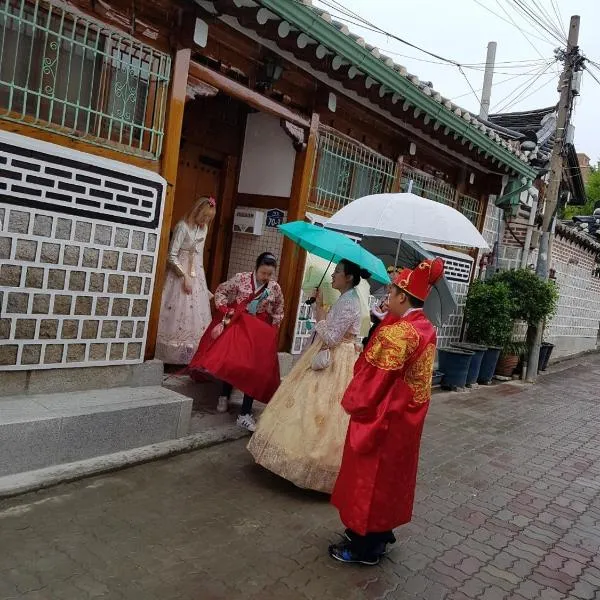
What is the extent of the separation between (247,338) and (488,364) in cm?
642

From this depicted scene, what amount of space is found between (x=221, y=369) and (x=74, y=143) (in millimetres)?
2273

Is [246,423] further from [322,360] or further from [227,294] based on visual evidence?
[322,360]

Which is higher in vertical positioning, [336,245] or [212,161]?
[212,161]

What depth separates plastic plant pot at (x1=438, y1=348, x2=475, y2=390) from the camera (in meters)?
9.29

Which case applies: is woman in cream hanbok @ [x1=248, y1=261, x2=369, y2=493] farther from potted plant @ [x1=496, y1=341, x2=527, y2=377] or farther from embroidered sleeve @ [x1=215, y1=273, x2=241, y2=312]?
potted plant @ [x1=496, y1=341, x2=527, y2=377]

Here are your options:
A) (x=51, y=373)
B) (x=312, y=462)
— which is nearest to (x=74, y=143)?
(x=51, y=373)

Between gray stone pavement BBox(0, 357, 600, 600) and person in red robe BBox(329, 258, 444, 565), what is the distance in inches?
16.1

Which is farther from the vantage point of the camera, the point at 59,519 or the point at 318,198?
the point at 318,198

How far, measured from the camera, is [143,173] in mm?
4906

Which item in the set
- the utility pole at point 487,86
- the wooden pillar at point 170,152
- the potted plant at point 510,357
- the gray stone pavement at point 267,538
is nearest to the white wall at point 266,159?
the wooden pillar at point 170,152

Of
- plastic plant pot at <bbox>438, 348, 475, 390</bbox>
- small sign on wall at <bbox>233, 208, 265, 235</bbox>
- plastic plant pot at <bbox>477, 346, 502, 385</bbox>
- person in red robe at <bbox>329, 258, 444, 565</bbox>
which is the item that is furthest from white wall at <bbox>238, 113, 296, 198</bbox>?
plastic plant pot at <bbox>477, 346, 502, 385</bbox>

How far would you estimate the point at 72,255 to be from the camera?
4.48 m

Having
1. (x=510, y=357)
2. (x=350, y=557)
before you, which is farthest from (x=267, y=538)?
(x=510, y=357)

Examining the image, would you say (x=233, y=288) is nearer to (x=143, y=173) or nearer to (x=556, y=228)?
(x=143, y=173)
